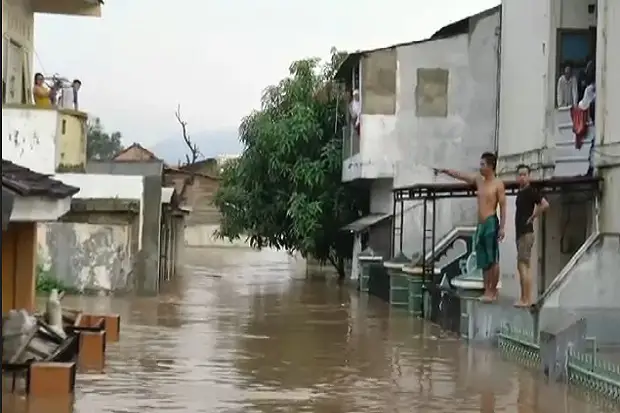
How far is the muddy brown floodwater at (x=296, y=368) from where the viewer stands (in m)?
10.8

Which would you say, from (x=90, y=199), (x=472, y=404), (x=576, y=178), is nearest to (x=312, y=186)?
(x=90, y=199)

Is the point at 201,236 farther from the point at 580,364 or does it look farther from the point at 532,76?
the point at 580,364

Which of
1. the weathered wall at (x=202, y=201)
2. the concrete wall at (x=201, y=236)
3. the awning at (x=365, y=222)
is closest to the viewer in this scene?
the awning at (x=365, y=222)

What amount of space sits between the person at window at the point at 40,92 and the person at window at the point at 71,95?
293 centimetres

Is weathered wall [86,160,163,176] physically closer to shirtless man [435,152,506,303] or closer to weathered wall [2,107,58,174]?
weathered wall [2,107,58,174]

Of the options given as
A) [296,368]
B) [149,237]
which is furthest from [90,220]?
[296,368]

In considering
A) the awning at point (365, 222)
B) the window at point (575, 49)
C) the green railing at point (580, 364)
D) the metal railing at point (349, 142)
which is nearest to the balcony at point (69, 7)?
the window at point (575, 49)

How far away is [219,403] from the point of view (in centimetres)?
1055

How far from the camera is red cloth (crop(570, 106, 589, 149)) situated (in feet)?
60.5

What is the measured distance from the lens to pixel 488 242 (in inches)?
661

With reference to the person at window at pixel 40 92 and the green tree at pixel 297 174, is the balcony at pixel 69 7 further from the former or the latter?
the green tree at pixel 297 174

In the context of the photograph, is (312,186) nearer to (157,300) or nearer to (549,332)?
(157,300)

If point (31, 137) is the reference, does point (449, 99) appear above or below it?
above

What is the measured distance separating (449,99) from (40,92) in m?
13.0
